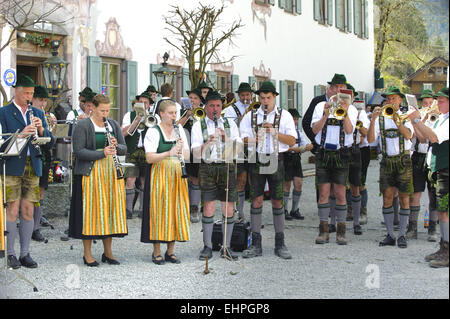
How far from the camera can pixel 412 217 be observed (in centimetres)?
846

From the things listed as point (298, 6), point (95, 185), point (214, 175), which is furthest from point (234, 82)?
point (95, 185)

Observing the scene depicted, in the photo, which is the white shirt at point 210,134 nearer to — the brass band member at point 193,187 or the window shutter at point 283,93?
the brass band member at point 193,187

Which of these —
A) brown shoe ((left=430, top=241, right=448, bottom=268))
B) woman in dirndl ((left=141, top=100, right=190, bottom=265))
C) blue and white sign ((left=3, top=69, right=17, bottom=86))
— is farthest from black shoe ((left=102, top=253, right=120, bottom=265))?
blue and white sign ((left=3, top=69, right=17, bottom=86))

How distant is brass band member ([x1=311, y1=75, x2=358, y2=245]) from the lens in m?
7.84

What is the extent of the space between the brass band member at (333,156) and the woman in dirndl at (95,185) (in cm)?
245

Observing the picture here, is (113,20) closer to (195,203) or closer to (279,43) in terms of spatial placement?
(195,203)

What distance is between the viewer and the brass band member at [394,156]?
309 inches

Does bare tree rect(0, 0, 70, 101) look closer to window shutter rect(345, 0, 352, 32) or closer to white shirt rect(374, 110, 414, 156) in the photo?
white shirt rect(374, 110, 414, 156)

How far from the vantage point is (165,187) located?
684 centimetres

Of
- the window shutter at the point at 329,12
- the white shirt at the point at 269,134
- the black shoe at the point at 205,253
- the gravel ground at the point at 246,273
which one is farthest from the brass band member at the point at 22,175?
the window shutter at the point at 329,12

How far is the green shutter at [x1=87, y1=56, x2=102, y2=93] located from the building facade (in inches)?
0.7

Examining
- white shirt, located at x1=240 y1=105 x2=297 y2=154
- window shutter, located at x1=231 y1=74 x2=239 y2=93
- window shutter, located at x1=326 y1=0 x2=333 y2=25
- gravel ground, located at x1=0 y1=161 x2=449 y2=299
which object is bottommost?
gravel ground, located at x1=0 y1=161 x2=449 y2=299

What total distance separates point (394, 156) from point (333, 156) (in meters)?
0.72
